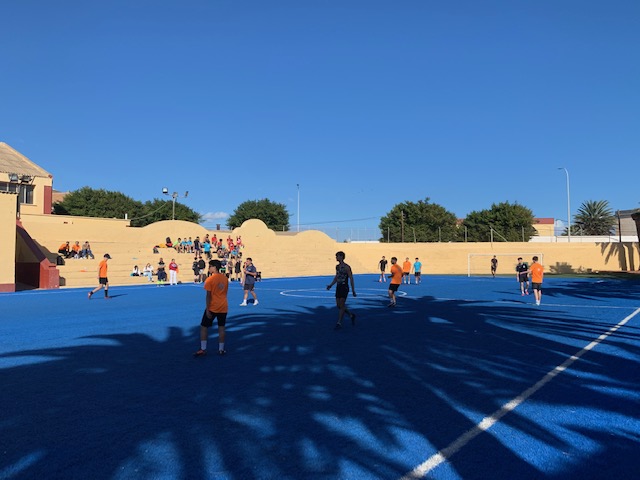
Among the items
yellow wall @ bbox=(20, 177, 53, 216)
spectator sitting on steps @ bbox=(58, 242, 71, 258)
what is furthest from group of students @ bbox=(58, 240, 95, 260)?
yellow wall @ bbox=(20, 177, 53, 216)

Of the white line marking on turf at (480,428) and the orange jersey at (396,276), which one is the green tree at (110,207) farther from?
the white line marking on turf at (480,428)

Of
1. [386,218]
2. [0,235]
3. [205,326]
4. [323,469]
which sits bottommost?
[323,469]

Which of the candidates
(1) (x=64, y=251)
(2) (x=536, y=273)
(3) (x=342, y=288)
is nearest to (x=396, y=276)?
(3) (x=342, y=288)

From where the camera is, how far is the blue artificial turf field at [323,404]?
3871 millimetres

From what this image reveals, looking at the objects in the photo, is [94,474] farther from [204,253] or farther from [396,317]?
[204,253]

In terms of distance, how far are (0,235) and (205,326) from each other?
20.3 meters

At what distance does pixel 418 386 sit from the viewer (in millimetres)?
6105

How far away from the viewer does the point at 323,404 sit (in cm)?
540

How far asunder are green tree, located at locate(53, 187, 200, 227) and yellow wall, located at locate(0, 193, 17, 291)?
38.0m

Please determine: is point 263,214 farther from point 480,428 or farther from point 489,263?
point 480,428

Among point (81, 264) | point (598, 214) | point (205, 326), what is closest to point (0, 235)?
point (81, 264)

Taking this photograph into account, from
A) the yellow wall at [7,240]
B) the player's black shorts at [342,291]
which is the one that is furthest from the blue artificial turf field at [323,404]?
the yellow wall at [7,240]

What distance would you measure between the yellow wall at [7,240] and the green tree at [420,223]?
53.3 m

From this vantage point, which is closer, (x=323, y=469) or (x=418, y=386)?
(x=323, y=469)
